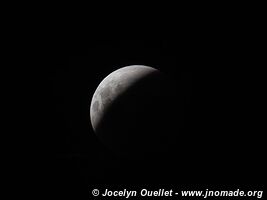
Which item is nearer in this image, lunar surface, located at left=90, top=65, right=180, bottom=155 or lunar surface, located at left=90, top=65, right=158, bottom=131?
lunar surface, located at left=90, top=65, right=180, bottom=155

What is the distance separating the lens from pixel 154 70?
8.89 m

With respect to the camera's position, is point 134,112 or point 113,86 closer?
point 134,112

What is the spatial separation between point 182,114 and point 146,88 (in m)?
1.20

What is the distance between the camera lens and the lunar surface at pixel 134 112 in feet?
26.0

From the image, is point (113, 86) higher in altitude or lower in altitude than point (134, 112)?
higher

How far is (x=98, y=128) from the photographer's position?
8625 millimetres

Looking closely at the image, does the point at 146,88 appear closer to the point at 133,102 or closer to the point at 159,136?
the point at 133,102

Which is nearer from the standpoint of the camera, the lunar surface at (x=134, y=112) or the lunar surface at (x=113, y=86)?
the lunar surface at (x=134, y=112)

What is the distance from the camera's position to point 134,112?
7902 mm

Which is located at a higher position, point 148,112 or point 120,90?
point 120,90

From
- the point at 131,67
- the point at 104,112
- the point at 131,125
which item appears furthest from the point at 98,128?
the point at 131,67

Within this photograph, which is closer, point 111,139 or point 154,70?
point 111,139

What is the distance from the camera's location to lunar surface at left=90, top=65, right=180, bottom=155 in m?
7.91

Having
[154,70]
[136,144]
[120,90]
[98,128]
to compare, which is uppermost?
[154,70]
